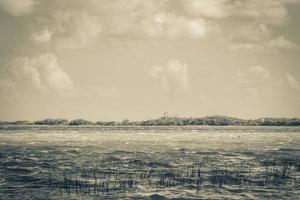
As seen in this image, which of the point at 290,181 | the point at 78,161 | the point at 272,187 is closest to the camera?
the point at 272,187

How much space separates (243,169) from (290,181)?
841 cm

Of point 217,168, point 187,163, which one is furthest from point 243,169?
point 187,163

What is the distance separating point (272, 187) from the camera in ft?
113

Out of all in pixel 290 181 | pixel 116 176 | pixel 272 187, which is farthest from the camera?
pixel 116 176

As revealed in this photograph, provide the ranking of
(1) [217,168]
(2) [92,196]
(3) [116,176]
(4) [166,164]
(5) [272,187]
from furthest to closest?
(4) [166,164] < (1) [217,168] < (3) [116,176] < (5) [272,187] < (2) [92,196]

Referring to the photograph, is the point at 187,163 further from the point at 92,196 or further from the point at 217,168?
the point at 92,196

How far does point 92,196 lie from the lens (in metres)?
30.2

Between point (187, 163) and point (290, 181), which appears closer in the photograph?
point (290, 181)

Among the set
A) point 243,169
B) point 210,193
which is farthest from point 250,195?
point 243,169

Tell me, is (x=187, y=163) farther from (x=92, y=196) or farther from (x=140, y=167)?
(x=92, y=196)

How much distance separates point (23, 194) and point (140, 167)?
17435 mm

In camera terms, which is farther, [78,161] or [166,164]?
[78,161]

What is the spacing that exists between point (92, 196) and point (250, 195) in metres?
11.3

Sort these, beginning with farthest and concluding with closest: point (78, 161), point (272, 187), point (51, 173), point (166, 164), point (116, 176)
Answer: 1. point (78, 161)
2. point (166, 164)
3. point (51, 173)
4. point (116, 176)
5. point (272, 187)
